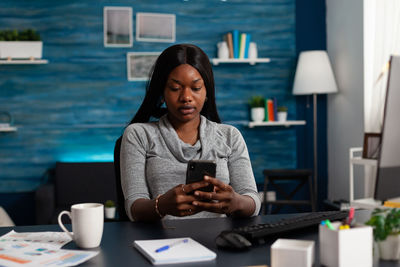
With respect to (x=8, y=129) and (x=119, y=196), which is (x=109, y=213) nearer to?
(x=8, y=129)

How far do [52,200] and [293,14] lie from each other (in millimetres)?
2811

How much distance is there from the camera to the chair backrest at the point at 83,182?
13.0ft

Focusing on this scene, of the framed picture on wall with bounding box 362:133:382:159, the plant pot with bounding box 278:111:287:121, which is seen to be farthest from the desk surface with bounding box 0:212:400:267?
the plant pot with bounding box 278:111:287:121

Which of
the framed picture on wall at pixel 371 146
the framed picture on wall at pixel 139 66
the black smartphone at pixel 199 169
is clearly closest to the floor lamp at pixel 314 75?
the framed picture on wall at pixel 371 146

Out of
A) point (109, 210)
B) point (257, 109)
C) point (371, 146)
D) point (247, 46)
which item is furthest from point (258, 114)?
point (109, 210)

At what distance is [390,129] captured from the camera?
93cm

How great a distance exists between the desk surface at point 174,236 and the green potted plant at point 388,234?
21 millimetres

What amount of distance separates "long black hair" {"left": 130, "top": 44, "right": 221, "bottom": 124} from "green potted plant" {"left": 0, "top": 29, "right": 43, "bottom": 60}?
261cm

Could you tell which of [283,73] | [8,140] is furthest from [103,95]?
[283,73]

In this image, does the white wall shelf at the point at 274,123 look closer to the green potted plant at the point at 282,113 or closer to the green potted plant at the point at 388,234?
the green potted plant at the point at 282,113

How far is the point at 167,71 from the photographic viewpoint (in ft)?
5.67

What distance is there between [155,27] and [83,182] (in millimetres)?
1564

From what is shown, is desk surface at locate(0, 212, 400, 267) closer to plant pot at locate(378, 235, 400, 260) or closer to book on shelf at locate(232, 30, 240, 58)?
plant pot at locate(378, 235, 400, 260)

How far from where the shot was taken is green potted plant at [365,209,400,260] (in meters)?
0.97
